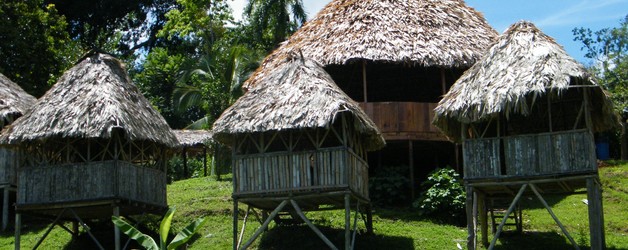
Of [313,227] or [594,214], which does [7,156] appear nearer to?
[313,227]

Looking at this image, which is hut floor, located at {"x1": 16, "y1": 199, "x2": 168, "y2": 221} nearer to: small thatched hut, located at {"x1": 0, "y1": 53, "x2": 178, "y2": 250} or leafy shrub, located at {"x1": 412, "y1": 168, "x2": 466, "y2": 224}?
small thatched hut, located at {"x1": 0, "y1": 53, "x2": 178, "y2": 250}

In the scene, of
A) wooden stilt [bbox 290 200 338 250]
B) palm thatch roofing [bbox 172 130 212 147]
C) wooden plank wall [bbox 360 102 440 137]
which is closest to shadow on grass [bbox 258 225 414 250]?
wooden stilt [bbox 290 200 338 250]

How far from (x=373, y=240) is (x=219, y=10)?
26.6 meters

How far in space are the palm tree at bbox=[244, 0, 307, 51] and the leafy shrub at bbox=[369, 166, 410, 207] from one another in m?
15.2

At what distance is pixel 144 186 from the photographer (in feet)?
83.6

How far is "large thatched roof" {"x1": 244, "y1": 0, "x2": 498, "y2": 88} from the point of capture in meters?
28.7

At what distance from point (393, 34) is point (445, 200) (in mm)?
5468

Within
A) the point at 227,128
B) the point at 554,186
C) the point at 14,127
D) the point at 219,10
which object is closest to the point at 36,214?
the point at 14,127

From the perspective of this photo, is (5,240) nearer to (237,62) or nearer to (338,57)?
(338,57)

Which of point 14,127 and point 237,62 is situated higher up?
point 237,62

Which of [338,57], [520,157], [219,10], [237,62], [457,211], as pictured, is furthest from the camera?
[219,10]

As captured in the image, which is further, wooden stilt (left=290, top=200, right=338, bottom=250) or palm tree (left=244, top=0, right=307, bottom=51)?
palm tree (left=244, top=0, right=307, bottom=51)

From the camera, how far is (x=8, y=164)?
28.3 metres

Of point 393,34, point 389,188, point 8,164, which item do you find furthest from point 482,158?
point 8,164
